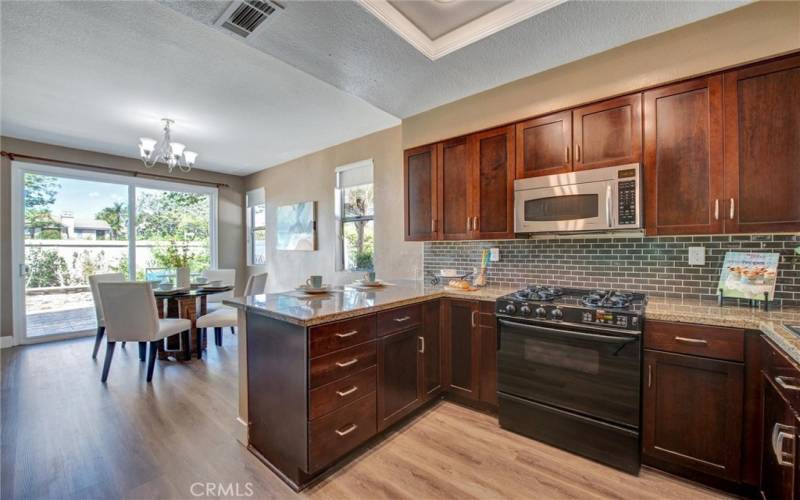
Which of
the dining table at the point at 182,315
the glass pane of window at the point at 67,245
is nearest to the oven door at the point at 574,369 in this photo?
the dining table at the point at 182,315

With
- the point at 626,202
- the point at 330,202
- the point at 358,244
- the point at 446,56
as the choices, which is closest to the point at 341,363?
the point at 626,202

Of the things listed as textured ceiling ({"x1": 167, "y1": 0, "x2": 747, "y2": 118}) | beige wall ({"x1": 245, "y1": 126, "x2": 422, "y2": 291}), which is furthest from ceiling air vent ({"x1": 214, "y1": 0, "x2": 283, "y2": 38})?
beige wall ({"x1": 245, "y1": 126, "x2": 422, "y2": 291})

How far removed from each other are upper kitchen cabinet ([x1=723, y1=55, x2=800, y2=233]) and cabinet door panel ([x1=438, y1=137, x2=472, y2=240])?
5.18 ft

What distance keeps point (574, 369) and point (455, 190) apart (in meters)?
1.64

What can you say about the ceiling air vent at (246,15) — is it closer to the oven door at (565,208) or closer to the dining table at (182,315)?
the oven door at (565,208)

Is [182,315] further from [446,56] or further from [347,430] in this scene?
[446,56]

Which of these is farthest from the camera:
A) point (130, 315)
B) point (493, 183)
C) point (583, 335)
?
point (130, 315)

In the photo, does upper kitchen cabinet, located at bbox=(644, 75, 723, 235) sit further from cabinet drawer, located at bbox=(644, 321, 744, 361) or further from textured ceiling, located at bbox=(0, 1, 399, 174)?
textured ceiling, located at bbox=(0, 1, 399, 174)

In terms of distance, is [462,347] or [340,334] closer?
[340,334]

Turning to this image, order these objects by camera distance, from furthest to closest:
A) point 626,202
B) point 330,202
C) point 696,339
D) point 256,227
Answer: point 256,227
point 330,202
point 626,202
point 696,339

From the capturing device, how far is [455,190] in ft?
9.44

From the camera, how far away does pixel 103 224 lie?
15.7 ft

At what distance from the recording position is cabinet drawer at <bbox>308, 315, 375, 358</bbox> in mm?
1633

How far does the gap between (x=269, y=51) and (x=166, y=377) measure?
304cm
